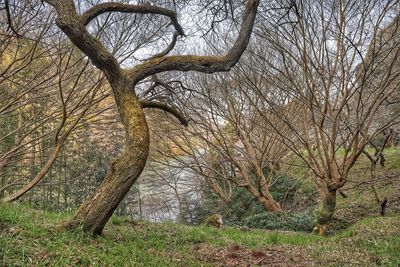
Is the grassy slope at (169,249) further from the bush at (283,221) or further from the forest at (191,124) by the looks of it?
the bush at (283,221)

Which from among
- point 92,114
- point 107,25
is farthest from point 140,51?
point 92,114

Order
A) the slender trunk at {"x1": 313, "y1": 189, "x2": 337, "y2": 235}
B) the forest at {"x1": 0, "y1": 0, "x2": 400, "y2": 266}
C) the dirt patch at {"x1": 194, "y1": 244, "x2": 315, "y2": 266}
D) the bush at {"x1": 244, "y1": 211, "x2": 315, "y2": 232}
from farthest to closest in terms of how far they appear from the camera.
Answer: the bush at {"x1": 244, "y1": 211, "x2": 315, "y2": 232}
the slender trunk at {"x1": 313, "y1": 189, "x2": 337, "y2": 235}
the dirt patch at {"x1": 194, "y1": 244, "x2": 315, "y2": 266}
the forest at {"x1": 0, "y1": 0, "x2": 400, "y2": 266}

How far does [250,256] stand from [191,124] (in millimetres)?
8408

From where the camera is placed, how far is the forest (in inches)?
170

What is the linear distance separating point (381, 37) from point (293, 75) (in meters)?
2.31

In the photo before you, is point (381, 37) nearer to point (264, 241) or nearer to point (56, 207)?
point (264, 241)

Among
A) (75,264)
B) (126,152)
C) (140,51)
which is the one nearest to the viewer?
(75,264)

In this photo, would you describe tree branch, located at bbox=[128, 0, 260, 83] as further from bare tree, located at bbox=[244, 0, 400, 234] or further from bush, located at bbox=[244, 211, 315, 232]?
bush, located at bbox=[244, 211, 315, 232]

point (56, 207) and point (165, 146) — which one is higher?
point (165, 146)

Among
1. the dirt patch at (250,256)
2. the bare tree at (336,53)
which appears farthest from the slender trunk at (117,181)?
the bare tree at (336,53)

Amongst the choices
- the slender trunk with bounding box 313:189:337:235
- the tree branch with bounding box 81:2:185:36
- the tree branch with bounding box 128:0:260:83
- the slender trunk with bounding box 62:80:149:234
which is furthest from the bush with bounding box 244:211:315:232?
the slender trunk with bounding box 62:80:149:234

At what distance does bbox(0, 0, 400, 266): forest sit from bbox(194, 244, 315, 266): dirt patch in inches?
1.5

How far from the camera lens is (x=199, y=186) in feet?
52.0

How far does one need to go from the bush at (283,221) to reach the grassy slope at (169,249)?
432cm
